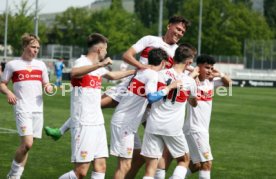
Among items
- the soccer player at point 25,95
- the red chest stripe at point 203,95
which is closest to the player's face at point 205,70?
the red chest stripe at point 203,95

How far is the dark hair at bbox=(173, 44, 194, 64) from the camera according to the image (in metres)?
8.22

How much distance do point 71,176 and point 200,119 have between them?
7.37ft

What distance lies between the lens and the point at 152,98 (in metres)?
7.83

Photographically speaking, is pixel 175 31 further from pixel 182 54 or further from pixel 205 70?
pixel 205 70

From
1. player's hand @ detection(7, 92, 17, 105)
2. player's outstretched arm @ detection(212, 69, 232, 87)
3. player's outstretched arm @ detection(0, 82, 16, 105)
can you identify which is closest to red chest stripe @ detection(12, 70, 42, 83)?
player's outstretched arm @ detection(0, 82, 16, 105)

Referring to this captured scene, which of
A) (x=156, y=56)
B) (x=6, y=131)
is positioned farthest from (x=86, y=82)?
(x=6, y=131)

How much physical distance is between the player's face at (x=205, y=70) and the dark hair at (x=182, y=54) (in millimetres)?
991

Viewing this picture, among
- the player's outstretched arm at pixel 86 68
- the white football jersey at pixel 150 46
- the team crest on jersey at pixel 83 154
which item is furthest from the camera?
the white football jersey at pixel 150 46

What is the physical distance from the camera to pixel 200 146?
359 inches

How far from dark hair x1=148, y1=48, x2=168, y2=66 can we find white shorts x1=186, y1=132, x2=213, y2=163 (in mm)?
1477

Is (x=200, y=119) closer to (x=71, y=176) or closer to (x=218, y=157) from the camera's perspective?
(x=71, y=176)

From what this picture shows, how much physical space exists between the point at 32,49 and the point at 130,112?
2108 mm

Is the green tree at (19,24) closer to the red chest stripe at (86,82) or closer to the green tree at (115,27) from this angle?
the green tree at (115,27)

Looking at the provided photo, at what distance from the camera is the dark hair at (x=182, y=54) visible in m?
8.22
